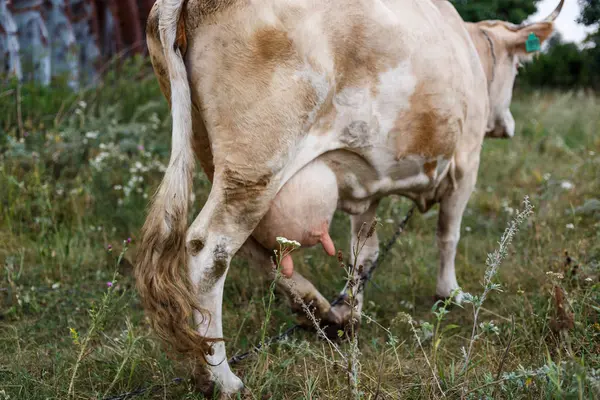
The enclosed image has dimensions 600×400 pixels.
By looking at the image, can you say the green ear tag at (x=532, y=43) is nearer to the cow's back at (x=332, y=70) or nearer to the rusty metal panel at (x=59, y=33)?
the cow's back at (x=332, y=70)

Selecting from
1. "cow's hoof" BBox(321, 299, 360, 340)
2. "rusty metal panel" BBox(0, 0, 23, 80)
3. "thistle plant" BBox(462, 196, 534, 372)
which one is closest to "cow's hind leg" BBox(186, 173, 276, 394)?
"cow's hoof" BBox(321, 299, 360, 340)

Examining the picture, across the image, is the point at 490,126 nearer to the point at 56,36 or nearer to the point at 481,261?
the point at 481,261

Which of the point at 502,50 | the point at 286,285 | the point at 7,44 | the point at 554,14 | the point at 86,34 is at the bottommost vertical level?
the point at 286,285

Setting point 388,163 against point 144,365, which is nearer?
point 144,365

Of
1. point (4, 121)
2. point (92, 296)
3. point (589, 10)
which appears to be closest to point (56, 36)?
point (4, 121)

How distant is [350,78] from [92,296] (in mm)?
1804

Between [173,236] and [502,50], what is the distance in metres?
2.45

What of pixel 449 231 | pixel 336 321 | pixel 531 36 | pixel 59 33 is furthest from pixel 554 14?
pixel 59 33

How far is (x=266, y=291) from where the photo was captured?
10.7 ft

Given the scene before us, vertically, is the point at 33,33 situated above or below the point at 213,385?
above

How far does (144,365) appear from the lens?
2.47 metres

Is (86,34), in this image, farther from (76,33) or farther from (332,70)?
(332,70)

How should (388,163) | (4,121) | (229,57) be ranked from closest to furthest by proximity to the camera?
1. (229,57)
2. (388,163)
3. (4,121)

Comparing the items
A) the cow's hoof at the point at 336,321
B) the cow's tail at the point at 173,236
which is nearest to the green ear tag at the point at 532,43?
the cow's hoof at the point at 336,321
